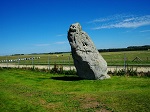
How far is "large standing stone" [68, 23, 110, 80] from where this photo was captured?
71.9ft

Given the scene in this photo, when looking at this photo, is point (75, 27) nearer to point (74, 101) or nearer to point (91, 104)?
point (74, 101)

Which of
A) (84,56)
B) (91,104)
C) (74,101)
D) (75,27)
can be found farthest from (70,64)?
(91,104)

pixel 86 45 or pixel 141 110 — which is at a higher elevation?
pixel 86 45

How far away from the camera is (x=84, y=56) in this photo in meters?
21.9

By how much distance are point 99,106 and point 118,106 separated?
92cm

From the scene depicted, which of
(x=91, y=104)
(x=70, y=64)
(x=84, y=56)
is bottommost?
(x=91, y=104)

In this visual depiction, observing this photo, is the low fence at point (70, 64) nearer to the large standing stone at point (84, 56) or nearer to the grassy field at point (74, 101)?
the large standing stone at point (84, 56)

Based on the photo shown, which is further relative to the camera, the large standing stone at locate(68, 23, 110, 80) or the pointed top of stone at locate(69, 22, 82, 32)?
the pointed top of stone at locate(69, 22, 82, 32)

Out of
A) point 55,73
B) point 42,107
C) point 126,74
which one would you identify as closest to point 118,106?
point 42,107

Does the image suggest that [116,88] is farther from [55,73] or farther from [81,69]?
[55,73]

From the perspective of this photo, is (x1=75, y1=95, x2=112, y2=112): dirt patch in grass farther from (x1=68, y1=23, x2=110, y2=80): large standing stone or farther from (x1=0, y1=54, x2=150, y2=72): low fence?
(x1=0, y1=54, x2=150, y2=72): low fence

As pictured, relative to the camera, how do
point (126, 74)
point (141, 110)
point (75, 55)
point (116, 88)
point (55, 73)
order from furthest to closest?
point (55, 73), point (126, 74), point (75, 55), point (116, 88), point (141, 110)

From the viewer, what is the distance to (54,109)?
12492 millimetres

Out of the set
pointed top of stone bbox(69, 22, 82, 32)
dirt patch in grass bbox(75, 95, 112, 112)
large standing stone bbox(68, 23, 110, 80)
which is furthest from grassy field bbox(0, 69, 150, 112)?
pointed top of stone bbox(69, 22, 82, 32)
